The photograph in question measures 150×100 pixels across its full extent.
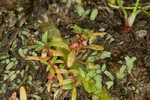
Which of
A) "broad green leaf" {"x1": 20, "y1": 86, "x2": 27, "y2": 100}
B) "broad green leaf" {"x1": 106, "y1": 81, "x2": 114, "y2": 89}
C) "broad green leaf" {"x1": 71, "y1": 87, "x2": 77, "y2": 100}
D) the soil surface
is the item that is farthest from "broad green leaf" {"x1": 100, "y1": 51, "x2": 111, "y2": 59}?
"broad green leaf" {"x1": 20, "y1": 86, "x2": 27, "y2": 100}

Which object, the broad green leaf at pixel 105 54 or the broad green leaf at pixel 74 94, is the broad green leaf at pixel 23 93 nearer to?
the broad green leaf at pixel 74 94

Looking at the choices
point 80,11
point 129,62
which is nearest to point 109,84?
point 129,62

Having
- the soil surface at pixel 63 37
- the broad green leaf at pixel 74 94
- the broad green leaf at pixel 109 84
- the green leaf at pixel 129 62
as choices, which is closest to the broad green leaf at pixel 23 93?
the soil surface at pixel 63 37

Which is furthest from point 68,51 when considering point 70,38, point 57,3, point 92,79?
point 57,3

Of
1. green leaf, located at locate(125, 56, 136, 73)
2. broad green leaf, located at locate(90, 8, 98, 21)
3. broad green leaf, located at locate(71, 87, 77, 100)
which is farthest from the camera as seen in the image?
broad green leaf, located at locate(90, 8, 98, 21)

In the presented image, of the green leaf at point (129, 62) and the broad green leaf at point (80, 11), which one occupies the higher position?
the broad green leaf at point (80, 11)

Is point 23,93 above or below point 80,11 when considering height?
below

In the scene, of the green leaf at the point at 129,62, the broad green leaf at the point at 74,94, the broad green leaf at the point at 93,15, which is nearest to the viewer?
the broad green leaf at the point at 74,94

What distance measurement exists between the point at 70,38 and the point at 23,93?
2.50ft

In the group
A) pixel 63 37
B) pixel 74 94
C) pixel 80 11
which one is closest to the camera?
pixel 74 94

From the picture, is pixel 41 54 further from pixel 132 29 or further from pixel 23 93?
pixel 132 29

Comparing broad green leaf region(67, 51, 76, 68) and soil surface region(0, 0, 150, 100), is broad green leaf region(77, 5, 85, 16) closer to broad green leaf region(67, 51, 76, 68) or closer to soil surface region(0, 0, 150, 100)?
soil surface region(0, 0, 150, 100)

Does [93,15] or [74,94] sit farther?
[93,15]

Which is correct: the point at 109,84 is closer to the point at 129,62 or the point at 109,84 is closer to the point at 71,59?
the point at 129,62
